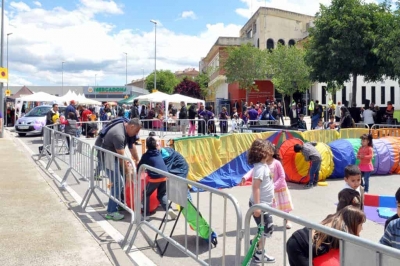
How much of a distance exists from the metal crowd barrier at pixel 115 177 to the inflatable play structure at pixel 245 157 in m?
2.48

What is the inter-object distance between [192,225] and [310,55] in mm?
21437

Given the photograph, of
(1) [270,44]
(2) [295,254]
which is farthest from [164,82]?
(2) [295,254]

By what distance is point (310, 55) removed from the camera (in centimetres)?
2478

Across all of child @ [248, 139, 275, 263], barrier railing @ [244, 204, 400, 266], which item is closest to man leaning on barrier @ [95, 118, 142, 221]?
child @ [248, 139, 275, 263]

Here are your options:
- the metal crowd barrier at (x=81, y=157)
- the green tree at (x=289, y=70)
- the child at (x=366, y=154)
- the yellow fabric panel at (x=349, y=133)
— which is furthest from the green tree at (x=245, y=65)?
the metal crowd barrier at (x=81, y=157)

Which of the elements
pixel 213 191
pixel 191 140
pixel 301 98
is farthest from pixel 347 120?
pixel 301 98

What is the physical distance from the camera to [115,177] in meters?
6.60

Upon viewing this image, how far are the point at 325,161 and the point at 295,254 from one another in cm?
755

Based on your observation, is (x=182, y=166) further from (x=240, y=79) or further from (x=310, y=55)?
(x=240, y=79)

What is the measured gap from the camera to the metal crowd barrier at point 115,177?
5806 mm

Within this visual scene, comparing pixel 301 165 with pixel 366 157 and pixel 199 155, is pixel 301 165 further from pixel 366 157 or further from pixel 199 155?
pixel 199 155

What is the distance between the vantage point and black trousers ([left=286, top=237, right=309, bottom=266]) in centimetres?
344

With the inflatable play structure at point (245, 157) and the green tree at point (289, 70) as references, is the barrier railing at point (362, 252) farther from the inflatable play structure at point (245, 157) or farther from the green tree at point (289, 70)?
the green tree at point (289, 70)

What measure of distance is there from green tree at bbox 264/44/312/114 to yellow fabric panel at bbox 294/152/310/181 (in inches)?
1278
